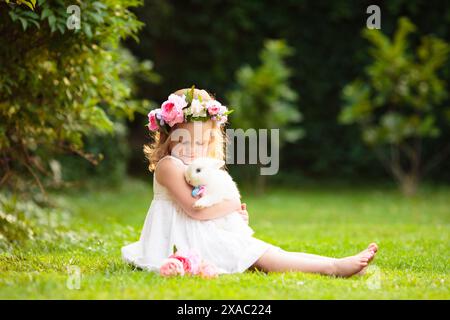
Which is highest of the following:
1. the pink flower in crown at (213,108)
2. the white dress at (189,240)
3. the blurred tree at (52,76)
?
the blurred tree at (52,76)

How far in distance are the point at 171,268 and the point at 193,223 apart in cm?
39

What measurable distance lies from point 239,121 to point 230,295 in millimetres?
9049

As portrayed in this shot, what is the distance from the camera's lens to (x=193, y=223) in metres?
4.10

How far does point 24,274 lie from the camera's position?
12.3ft

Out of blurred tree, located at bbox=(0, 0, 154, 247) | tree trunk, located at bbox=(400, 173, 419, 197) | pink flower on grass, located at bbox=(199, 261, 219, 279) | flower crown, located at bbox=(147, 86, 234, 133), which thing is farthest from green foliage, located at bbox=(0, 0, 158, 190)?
tree trunk, located at bbox=(400, 173, 419, 197)

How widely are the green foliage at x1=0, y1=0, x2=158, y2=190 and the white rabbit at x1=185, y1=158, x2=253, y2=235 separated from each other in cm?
166

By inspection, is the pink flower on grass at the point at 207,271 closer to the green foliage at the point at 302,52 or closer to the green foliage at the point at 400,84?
the green foliage at the point at 400,84

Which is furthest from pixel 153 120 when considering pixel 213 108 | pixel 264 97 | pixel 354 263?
pixel 264 97

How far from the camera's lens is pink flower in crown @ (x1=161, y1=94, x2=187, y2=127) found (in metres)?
4.12

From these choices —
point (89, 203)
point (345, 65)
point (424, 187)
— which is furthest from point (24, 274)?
point (345, 65)

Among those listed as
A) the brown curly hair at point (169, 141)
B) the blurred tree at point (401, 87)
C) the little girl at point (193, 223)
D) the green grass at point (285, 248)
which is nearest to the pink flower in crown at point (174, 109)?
the little girl at point (193, 223)

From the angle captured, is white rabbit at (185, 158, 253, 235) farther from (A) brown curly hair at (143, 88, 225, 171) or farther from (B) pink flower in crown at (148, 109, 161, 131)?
(B) pink flower in crown at (148, 109, 161, 131)

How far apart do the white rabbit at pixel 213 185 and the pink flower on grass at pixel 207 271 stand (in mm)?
320

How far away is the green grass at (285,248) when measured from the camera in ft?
11.0
